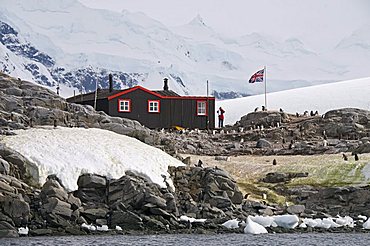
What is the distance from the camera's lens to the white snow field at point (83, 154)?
46344 mm

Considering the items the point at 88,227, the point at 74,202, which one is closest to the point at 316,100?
the point at 74,202

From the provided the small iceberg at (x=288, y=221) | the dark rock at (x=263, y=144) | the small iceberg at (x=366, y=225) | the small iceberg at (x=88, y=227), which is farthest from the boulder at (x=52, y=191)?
the dark rock at (x=263, y=144)

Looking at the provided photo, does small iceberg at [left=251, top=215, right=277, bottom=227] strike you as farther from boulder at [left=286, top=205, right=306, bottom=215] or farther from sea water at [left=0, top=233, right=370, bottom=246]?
boulder at [left=286, top=205, right=306, bottom=215]

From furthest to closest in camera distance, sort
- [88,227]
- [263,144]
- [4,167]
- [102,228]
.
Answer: [263,144] → [4,167] → [102,228] → [88,227]

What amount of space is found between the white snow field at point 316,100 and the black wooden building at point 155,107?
49.4 meters

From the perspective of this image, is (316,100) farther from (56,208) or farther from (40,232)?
(40,232)

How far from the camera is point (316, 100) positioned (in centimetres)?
14938

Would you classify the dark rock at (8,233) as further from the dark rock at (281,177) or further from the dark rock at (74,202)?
the dark rock at (281,177)

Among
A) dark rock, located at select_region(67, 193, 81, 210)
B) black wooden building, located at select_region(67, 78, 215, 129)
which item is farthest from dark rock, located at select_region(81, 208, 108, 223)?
black wooden building, located at select_region(67, 78, 215, 129)

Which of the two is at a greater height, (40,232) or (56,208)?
(56,208)

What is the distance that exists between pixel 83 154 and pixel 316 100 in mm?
104698

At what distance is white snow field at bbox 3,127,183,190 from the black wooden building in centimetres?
3148

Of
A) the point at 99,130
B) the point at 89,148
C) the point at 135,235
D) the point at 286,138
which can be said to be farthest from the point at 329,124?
the point at 135,235

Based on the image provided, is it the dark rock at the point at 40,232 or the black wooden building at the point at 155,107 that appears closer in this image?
the dark rock at the point at 40,232
